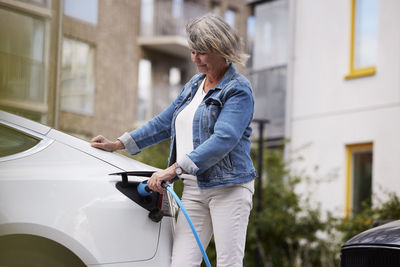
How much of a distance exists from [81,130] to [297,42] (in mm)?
5374

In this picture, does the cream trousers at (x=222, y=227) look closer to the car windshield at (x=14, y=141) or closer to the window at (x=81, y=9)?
the car windshield at (x=14, y=141)

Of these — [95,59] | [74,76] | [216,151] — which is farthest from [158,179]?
[95,59]

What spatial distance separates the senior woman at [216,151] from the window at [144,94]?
16040mm

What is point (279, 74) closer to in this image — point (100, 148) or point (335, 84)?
point (335, 84)

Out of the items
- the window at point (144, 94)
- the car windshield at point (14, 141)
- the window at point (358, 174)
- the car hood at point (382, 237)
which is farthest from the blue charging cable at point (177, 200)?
the window at point (144, 94)

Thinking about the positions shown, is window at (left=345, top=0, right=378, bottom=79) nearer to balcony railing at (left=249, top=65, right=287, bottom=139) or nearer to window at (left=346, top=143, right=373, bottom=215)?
window at (left=346, top=143, right=373, bottom=215)

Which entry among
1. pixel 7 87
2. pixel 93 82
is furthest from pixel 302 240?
pixel 7 87

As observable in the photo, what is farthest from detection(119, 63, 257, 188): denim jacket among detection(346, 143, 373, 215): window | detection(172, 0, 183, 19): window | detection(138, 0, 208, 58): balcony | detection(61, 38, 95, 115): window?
detection(172, 0, 183, 19): window

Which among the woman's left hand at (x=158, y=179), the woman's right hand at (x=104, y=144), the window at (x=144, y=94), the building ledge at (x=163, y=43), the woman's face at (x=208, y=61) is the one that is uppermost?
the building ledge at (x=163, y=43)

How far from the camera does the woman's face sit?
306cm

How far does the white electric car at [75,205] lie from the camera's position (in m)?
2.54

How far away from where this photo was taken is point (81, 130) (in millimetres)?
9383

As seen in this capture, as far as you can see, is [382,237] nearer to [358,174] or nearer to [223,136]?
[223,136]

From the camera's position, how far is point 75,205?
268 cm
